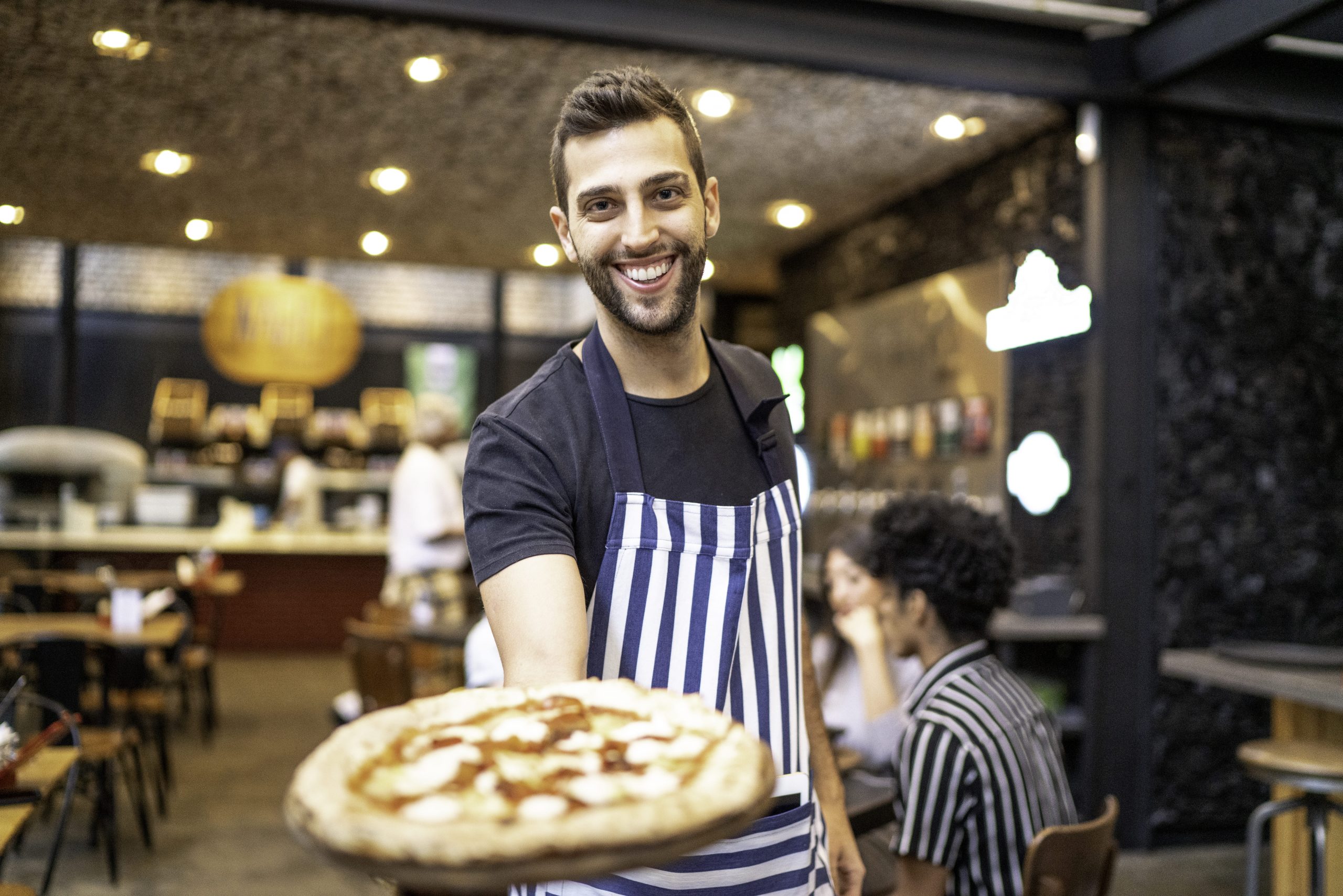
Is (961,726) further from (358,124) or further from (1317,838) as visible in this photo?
(358,124)

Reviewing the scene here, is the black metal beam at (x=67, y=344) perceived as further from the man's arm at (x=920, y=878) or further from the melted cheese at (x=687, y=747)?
the melted cheese at (x=687, y=747)

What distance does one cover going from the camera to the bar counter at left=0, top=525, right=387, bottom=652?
9891mm

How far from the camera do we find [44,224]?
274 inches

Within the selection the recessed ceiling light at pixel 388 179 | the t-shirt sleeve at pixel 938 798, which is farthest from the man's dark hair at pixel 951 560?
the recessed ceiling light at pixel 388 179

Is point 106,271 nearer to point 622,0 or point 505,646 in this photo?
point 622,0

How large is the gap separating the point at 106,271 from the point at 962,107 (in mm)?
10990

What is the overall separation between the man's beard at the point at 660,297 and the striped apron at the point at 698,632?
0.09 m

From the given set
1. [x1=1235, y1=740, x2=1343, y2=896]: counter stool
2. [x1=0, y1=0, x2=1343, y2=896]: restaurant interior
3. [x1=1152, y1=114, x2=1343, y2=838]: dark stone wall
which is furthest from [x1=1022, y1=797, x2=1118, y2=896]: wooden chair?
[x1=1152, y1=114, x2=1343, y2=838]: dark stone wall

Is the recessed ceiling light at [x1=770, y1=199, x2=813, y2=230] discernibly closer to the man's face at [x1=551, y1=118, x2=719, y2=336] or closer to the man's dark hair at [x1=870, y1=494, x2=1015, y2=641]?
the man's dark hair at [x1=870, y1=494, x2=1015, y2=641]

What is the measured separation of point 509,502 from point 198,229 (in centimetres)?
707

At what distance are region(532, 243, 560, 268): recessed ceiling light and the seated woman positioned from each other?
4718 millimetres

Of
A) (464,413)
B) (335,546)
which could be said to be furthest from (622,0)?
(464,413)

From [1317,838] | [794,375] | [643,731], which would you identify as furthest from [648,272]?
[794,375]

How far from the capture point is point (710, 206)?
1.62 meters
